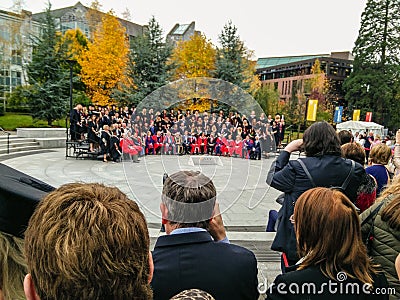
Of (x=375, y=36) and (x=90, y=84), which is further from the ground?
(x=375, y=36)

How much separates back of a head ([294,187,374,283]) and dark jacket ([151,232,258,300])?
35 cm

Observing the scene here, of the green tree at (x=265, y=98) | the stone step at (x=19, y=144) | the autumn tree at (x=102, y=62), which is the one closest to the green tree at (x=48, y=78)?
the autumn tree at (x=102, y=62)

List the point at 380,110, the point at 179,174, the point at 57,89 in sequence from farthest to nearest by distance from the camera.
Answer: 1. the point at 380,110
2. the point at 57,89
3. the point at 179,174

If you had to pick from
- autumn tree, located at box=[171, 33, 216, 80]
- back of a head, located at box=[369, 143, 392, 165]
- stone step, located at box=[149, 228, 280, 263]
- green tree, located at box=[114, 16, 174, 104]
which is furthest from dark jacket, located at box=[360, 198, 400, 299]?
stone step, located at box=[149, 228, 280, 263]

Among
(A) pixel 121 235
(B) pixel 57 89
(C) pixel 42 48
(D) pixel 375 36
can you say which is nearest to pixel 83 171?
(A) pixel 121 235

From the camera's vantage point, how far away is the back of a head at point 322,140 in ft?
9.39

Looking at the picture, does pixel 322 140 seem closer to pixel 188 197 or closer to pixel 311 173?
pixel 311 173

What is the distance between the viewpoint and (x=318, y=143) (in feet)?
9.45

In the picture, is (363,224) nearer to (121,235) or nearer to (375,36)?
(121,235)

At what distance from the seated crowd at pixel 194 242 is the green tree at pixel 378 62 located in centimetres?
4687

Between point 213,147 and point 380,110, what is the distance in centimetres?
4906

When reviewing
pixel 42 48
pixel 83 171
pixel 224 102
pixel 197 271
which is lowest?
pixel 83 171

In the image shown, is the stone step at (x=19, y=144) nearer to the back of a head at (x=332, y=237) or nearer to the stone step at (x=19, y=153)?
the stone step at (x=19, y=153)

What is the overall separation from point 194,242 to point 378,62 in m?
51.2
